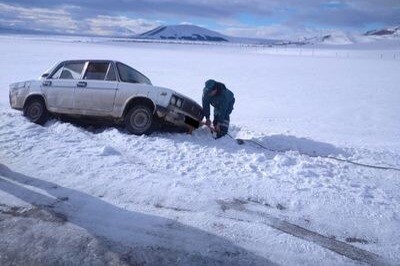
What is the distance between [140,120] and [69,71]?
209 centimetres

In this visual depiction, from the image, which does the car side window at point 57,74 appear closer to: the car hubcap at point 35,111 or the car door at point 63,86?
the car door at point 63,86

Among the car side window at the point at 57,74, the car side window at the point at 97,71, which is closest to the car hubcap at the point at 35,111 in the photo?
the car side window at the point at 57,74

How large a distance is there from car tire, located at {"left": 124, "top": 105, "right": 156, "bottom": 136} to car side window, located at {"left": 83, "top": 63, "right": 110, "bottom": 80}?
1.05 m

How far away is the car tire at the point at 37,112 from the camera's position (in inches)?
364

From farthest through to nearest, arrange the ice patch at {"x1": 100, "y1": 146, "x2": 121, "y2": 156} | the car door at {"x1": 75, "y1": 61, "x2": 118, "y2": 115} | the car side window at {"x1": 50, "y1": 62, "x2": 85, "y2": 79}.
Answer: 1. the car side window at {"x1": 50, "y1": 62, "x2": 85, "y2": 79}
2. the car door at {"x1": 75, "y1": 61, "x2": 118, "y2": 115}
3. the ice patch at {"x1": 100, "y1": 146, "x2": 121, "y2": 156}

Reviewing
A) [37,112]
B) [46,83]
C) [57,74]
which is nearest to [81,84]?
[57,74]

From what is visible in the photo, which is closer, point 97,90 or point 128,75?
point 97,90

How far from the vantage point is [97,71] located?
9078mm

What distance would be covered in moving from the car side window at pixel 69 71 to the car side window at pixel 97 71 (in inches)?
8.0

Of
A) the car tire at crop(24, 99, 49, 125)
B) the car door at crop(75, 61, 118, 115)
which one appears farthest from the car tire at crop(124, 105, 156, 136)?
the car tire at crop(24, 99, 49, 125)

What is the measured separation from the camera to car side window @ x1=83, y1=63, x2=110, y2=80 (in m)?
8.99

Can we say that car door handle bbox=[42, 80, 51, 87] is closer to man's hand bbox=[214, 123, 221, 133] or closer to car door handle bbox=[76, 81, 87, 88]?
car door handle bbox=[76, 81, 87, 88]

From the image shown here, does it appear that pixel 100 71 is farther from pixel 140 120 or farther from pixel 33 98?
pixel 33 98

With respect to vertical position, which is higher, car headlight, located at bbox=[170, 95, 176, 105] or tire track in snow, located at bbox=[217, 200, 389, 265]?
car headlight, located at bbox=[170, 95, 176, 105]
